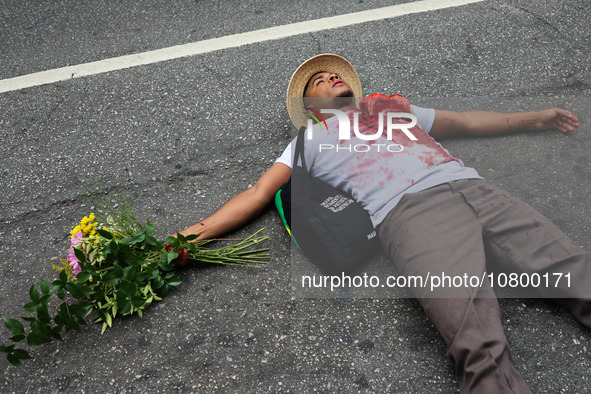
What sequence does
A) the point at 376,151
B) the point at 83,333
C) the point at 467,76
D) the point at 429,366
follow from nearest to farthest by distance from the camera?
the point at 429,366, the point at 83,333, the point at 376,151, the point at 467,76

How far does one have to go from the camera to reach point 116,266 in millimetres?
2400

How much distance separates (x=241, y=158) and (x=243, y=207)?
0.57 meters

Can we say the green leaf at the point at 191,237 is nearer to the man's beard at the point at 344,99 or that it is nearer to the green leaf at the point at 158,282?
the green leaf at the point at 158,282

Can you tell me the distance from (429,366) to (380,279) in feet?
1.61

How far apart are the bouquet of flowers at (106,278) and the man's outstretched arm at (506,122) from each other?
5.16 feet

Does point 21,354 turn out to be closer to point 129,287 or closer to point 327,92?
point 129,287

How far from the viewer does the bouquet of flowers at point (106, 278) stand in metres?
2.31

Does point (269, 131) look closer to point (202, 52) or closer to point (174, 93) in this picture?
point (174, 93)

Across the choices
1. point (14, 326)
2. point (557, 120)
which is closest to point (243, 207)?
point (14, 326)

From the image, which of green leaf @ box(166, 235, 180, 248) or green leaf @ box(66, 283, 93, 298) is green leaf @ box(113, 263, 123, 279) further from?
green leaf @ box(166, 235, 180, 248)

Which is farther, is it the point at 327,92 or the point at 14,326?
the point at 327,92

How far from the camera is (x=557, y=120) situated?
3273mm

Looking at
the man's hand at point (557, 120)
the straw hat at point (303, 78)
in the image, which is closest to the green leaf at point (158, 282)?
the straw hat at point (303, 78)

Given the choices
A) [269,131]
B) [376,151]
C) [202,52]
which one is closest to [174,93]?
[202,52]
